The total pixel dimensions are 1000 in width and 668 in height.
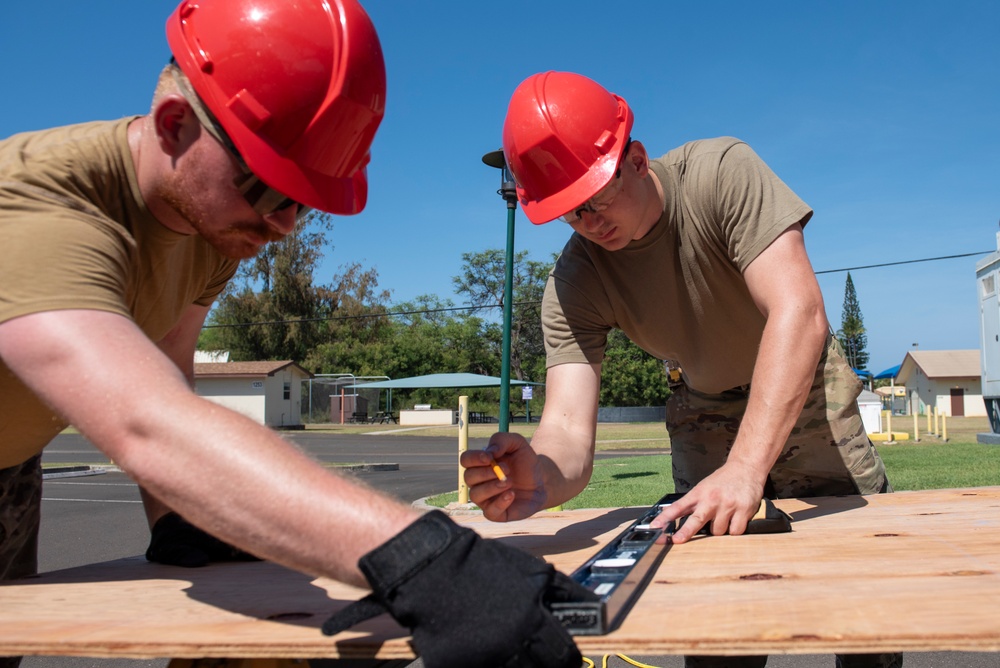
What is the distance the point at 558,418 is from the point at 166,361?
172cm

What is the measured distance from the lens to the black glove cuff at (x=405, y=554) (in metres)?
1.05

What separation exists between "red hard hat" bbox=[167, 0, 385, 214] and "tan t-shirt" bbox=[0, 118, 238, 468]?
27 cm

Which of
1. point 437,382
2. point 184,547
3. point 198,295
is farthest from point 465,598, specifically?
point 437,382

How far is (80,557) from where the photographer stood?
6730mm

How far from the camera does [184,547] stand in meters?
1.94

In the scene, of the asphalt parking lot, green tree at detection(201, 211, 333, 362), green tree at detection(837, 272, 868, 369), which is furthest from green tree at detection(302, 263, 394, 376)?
green tree at detection(837, 272, 868, 369)

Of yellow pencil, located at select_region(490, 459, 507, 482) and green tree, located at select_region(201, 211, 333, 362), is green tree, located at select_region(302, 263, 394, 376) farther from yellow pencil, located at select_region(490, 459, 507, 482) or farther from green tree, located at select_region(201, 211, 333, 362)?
yellow pencil, located at select_region(490, 459, 507, 482)

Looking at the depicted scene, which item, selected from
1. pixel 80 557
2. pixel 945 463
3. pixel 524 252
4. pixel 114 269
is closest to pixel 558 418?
pixel 114 269

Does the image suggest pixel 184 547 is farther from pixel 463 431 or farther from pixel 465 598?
pixel 463 431

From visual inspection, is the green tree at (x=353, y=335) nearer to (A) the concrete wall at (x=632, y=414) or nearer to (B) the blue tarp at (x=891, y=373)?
(A) the concrete wall at (x=632, y=414)

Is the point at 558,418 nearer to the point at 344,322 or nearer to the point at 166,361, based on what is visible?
the point at 166,361

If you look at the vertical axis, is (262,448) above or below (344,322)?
below

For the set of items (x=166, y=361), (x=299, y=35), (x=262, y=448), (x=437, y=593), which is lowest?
(x=437, y=593)

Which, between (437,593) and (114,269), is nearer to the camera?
(437,593)
